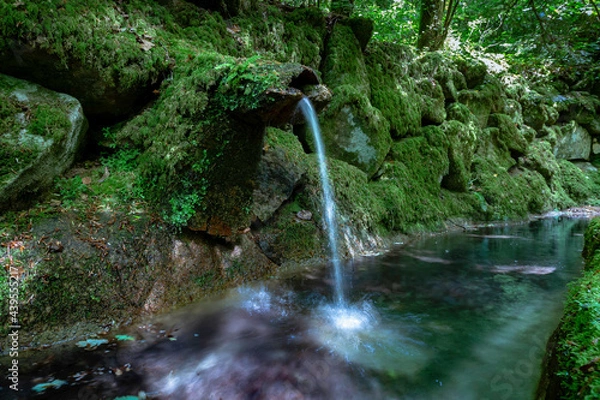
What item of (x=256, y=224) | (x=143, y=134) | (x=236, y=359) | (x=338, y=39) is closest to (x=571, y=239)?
(x=338, y=39)

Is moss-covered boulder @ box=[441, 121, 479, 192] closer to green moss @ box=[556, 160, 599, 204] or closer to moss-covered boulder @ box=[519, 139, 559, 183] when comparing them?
moss-covered boulder @ box=[519, 139, 559, 183]

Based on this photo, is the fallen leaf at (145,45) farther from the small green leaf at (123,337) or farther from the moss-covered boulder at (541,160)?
the moss-covered boulder at (541,160)

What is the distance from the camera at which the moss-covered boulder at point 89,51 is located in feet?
10.8

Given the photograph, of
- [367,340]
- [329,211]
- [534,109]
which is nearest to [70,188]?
[367,340]

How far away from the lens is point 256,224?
473 centimetres

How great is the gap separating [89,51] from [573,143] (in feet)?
67.0

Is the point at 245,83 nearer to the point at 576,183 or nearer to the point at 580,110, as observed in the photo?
the point at 576,183

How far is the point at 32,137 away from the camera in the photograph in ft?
10.6

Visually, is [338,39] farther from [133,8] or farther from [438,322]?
[438,322]

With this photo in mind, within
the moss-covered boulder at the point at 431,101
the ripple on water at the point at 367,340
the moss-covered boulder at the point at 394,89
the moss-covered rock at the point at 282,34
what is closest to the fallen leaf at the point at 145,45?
the moss-covered rock at the point at 282,34

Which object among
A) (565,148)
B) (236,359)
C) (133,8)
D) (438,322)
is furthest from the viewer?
(565,148)

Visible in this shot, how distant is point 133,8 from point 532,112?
1551cm

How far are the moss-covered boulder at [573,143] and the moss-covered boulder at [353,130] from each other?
1307 cm

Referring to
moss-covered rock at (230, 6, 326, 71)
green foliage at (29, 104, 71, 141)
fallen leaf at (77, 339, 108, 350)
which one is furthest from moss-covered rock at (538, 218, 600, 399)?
moss-covered rock at (230, 6, 326, 71)
